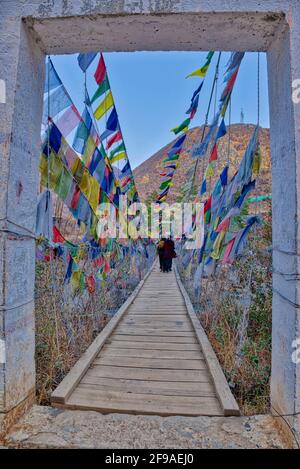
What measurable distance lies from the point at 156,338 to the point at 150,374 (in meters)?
1.29

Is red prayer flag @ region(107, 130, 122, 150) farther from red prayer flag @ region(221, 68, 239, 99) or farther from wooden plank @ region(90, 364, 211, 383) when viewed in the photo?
wooden plank @ region(90, 364, 211, 383)

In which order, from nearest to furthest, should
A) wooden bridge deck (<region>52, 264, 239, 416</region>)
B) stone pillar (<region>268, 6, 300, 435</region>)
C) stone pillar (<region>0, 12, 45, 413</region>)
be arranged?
stone pillar (<region>268, 6, 300, 435</region>) < stone pillar (<region>0, 12, 45, 413</region>) < wooden bridge deck (<region>52, 264, 239, 416</region>)

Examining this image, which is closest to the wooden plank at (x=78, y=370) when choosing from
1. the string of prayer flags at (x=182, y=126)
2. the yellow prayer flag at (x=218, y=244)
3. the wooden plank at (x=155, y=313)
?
the wooden plank at (x=155, y=313)

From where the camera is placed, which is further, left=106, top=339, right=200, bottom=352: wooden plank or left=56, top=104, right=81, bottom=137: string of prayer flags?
left=106, top=339, right=200, bottom=352: wooden plank

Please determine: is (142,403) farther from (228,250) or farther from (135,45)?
(135,45)

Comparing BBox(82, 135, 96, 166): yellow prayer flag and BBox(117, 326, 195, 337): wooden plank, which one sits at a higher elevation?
BBox(82, 135, 96, 166): yellow prayer flag

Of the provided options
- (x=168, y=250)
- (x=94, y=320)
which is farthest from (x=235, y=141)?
(x=94, y=320)

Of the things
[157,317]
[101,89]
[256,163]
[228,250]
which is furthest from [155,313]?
[101,89]

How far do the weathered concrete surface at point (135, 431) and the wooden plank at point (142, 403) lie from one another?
Answer: 17 cm

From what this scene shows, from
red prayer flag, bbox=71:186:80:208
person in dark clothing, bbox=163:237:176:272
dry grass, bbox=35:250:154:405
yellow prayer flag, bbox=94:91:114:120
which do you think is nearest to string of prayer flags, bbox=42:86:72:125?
red prayer flag, bbox=71:186:80:208

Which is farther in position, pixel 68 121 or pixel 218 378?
pixel 68 121

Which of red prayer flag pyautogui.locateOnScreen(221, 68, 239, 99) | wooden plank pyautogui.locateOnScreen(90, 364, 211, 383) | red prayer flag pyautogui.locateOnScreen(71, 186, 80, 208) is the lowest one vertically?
wooden plank pyautogui.locateOnScreen(90, 364, 211, 383)

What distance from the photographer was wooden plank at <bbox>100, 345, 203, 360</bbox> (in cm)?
377

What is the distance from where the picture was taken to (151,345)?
4.18 meters
